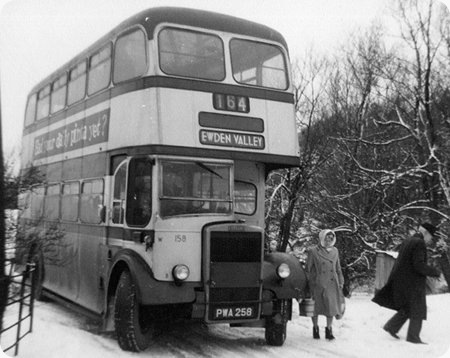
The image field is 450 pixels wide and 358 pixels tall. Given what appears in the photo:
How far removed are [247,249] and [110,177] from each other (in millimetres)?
2443

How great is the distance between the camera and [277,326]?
8125mm

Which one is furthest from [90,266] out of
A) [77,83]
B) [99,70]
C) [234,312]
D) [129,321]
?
[77,83]

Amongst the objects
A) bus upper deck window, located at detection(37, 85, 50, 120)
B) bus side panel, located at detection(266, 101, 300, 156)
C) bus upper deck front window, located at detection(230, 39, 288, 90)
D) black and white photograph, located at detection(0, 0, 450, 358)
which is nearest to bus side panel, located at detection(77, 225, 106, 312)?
black and white photograph, located at detection(0, 0, 450, 358)

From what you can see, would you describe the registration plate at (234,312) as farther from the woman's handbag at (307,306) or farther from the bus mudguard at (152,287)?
the woman's handbag at (307,306)

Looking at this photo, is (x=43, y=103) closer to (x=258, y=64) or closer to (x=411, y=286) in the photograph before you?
(x=258, y=64)

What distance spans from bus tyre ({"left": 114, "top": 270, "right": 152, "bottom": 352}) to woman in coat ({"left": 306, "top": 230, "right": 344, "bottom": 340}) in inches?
99.4

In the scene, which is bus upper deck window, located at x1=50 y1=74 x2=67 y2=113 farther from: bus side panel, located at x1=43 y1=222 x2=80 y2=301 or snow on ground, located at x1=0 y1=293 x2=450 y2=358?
snow on ground, located at x1=0 y1=293 x2=450 y2=358

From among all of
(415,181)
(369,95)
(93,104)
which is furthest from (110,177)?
(369,95)

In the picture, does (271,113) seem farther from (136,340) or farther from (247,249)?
(136,340)

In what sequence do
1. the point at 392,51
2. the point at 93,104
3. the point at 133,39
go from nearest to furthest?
the point at 133,39
the point at 93,104
the point at 392,51

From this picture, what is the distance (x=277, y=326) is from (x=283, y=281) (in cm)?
62

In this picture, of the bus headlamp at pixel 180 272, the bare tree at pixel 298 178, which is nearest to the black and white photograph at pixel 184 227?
the bus headlamp at pixel 180 272

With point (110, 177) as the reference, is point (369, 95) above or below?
above

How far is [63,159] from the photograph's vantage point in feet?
36.7
